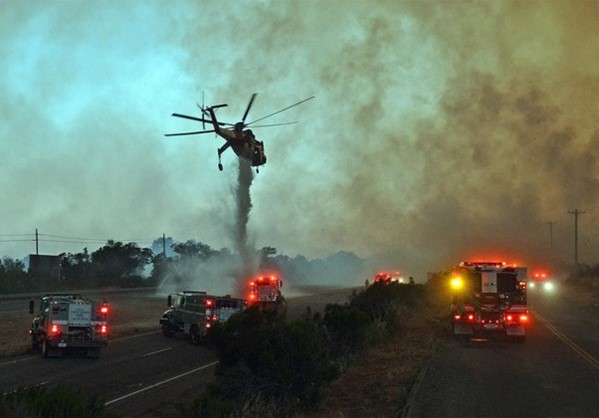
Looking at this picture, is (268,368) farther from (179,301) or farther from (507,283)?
(179,301)

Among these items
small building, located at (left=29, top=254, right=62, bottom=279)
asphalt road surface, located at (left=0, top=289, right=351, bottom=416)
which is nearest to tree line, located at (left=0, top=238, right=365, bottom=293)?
small building, located at (left=29, top=254, right=62, bottom=279)

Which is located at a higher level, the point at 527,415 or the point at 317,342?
the point at 317,342

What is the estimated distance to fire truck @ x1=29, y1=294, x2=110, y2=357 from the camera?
A: 91.7 feet

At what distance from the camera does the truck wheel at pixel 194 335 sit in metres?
33.9

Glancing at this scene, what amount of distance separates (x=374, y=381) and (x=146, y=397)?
20.5 ft

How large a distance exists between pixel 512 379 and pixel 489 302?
11.0 meters

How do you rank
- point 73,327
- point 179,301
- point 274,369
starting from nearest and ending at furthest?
1. point 274,369
2. point 73,327
3. point 179,301

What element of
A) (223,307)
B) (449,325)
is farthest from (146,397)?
(449,325)

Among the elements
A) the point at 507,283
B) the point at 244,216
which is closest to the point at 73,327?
the point at 507,283

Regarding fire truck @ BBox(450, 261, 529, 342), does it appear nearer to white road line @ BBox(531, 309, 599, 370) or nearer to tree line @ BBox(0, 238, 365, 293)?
white road line @ BBox(531, 309, 599, 370)

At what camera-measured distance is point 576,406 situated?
589 inches

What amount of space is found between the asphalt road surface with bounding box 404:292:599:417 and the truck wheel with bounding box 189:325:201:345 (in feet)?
41.7

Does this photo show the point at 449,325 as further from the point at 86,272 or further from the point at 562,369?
the point at 86,272

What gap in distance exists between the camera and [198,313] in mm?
34094
